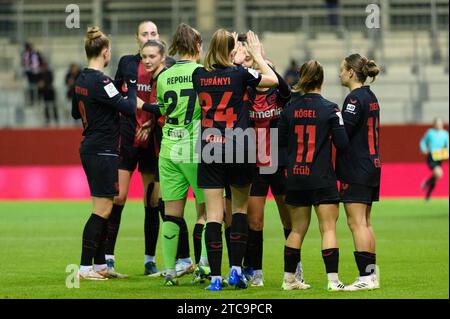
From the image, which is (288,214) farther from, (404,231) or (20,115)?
(20,115)

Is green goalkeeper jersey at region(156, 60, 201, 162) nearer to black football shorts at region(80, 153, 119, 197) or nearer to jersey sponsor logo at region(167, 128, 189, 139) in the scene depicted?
jersey sponsor logo at region(167, 128, 189, 139)

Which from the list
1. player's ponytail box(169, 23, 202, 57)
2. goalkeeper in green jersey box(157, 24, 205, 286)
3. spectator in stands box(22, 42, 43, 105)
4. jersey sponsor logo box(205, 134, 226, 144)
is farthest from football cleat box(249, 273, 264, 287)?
spectator in stands box(22, 42, 43, 105)

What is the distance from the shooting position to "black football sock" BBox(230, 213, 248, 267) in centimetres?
982

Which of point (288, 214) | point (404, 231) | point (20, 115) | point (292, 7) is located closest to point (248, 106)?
point (288, 214)

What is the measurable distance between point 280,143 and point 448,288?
2069mm

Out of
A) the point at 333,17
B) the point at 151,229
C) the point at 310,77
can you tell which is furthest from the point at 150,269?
the point at 333,17

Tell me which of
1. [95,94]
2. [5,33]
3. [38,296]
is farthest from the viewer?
[5,33]

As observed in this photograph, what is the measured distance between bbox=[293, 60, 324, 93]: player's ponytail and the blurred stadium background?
50.2ft

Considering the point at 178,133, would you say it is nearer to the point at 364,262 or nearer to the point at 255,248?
the point at 255,248

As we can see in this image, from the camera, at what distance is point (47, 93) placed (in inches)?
1122

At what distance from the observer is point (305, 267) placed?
39.0 ft

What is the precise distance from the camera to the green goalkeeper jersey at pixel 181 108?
10.0 metres

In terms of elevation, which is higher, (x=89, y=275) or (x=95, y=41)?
(x=95, y=41)

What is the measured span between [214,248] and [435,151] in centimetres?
1412
